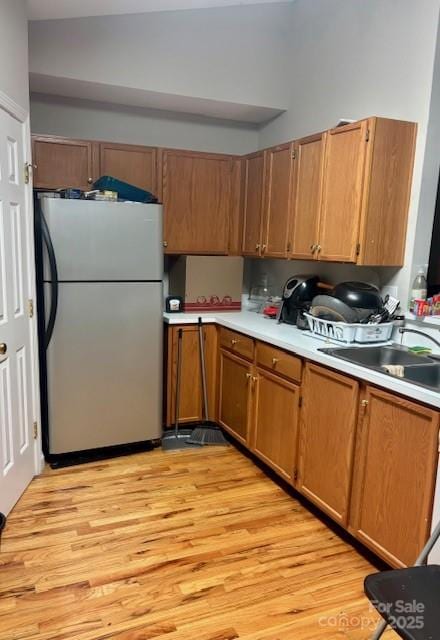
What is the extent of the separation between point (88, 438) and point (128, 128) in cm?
237

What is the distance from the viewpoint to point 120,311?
10.2 ft

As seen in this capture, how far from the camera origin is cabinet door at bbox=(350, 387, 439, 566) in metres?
1.82

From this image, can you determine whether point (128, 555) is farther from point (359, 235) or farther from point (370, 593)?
point (359, 235)

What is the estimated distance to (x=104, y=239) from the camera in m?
2.98

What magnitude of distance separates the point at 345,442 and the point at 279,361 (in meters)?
0.66

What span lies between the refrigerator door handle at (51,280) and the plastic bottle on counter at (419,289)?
207cm

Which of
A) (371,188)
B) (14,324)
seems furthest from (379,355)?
(14,324)

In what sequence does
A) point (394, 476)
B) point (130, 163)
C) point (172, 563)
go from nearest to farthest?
point (394, 476) < point (172, 563) < point (130, 163)

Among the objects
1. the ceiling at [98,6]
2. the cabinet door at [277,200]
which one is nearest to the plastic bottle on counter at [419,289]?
the cabinet door at [277,200]

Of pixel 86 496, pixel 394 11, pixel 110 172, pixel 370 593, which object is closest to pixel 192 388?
pixel 86 496

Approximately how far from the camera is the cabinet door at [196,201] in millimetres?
3623

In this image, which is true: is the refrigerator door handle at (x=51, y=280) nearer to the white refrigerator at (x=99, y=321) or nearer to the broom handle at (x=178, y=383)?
the white refrigerator at (x=99, y=321)

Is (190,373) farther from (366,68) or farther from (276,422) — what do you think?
(366,68)

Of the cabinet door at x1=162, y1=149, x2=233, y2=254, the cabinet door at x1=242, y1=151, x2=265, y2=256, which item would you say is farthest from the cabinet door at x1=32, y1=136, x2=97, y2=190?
the cabinet door at x1=242, y1=151, x2=265, y2=256
